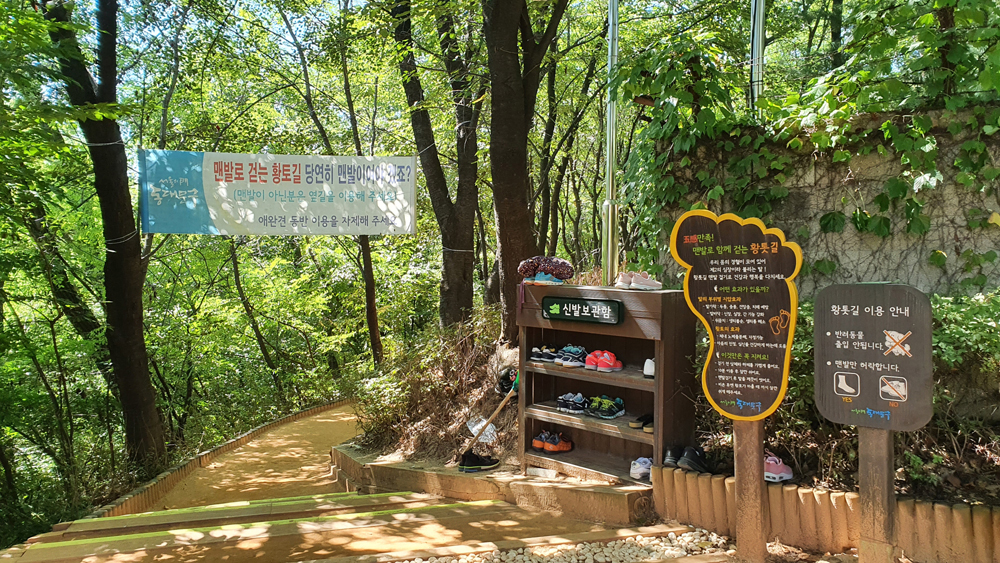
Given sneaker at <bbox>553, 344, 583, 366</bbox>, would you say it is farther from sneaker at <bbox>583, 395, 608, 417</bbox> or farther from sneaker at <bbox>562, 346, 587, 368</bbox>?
sneaker at <bbox>583, 395, 608, 417</bbox>

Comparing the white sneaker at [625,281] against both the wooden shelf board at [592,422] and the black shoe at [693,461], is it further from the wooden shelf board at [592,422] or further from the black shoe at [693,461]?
the black shoe at [693,461]

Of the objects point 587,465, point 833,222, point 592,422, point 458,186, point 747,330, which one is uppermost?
point 458,186

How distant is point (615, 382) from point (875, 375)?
5.54ft

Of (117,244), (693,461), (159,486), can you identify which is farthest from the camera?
(117,244)

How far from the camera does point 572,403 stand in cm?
445

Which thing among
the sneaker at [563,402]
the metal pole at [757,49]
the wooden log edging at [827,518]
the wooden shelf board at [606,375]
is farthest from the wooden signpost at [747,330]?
the metal pole at [757,49]

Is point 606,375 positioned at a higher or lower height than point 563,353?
lower

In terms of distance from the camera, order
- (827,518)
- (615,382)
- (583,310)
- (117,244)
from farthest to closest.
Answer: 1. (117,244)
2. (583,310)
3. (615,382)
4. (827,518)

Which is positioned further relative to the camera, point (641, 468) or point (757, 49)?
point (757, 49)

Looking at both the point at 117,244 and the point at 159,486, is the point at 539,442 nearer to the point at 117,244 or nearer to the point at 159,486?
the point at 159,486

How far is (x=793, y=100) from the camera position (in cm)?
449

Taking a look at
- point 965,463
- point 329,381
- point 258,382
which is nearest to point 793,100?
point 965,463

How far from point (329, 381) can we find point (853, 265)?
10600mm

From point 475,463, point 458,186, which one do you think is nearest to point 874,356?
point 475,463
